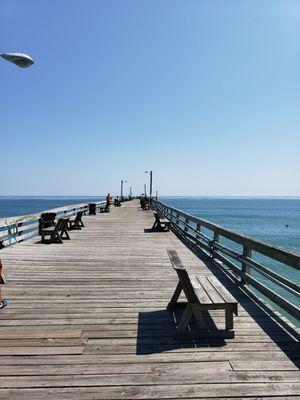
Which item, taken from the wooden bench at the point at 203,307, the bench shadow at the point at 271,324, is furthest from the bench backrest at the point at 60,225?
the wooden bench at the point at 203,307

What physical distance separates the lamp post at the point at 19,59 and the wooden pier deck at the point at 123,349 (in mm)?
3979

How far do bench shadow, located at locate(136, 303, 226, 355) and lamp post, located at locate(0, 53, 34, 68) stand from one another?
188 inches

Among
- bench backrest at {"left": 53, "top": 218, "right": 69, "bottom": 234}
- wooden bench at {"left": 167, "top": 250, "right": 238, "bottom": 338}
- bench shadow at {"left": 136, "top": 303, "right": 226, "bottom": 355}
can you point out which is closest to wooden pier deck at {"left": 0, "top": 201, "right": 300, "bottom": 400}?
bench shadow at {"left": 136, "top": 303, "right": 226, "bottom": 355}

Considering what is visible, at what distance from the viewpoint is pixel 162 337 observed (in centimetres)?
390

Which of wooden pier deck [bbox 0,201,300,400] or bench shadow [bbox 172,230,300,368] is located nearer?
wooden pier deck [bbox 0,201,300,400]

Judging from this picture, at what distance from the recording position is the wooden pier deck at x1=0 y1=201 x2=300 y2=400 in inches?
113

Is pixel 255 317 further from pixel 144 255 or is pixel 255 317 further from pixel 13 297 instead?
pixel 144 255

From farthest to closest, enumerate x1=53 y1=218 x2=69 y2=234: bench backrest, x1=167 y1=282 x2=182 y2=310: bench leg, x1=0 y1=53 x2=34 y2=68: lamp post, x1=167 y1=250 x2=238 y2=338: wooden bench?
x1=53 y1=218 x2=69 y2=234: bench backrest
x1=0 y1=53 x2=34 y2=68: lamp post
x1=167 y1=282 x2=182 y2=310: bench leg
x1=167 y1=250 x2=238 y2=338: wooden bench

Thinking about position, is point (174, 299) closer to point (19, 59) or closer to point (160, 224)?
point (19, 59)

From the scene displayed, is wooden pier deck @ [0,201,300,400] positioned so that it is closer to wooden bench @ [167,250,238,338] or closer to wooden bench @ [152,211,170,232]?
wooden bench @ [167,250,238,338]

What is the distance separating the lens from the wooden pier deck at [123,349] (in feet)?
9.39

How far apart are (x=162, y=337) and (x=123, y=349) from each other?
53cm

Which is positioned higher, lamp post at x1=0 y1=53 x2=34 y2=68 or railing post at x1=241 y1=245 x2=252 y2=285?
lamp post at x1=0 y1=53 x2=34 y2=68

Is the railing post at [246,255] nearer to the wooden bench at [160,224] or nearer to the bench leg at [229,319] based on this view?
the bench leg at [229,319]
